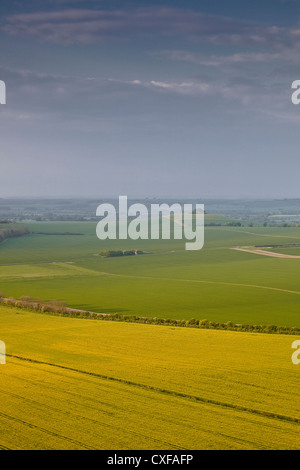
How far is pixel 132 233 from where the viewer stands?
16625cm

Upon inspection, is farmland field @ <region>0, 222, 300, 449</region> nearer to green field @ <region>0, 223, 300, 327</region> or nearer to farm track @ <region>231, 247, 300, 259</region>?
green field @ <region>0, 223, 300, 327</region>

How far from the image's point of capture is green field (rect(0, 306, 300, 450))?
69.5 ft

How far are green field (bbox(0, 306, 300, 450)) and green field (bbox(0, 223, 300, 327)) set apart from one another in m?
14.7

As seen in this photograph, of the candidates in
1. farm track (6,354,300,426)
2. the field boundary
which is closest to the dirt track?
the field boundary

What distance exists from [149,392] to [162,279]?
56727 millimetres

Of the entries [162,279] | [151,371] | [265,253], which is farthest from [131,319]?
[265,253]

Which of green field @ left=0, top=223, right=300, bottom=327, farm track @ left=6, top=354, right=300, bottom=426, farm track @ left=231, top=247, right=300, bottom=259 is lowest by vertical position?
farm track @ left=6, top=354, right=300, bottom=426

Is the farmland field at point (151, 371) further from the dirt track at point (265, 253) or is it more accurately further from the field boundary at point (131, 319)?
the dirt track at point (265, 253)

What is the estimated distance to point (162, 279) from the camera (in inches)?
3300

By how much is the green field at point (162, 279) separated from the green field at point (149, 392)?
14.7 metres

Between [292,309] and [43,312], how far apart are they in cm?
2500

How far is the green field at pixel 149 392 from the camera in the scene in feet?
69.5

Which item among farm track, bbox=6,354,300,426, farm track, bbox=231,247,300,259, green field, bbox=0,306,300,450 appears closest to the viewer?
green field, bbox=0,306,300,450
